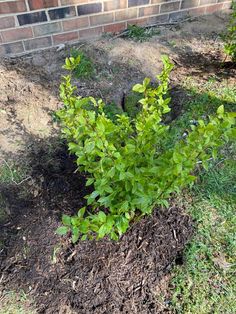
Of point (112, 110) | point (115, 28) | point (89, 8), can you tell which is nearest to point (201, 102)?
point (112, 110)

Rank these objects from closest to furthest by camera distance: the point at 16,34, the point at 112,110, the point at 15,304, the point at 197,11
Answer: the point at 15,304, the point at 112,110, the point at 16,34, the point at 197,11

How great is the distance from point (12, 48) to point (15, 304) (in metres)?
2.41

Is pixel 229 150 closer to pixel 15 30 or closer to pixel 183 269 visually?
pixel 183 269

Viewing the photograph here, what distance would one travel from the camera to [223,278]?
1.80m

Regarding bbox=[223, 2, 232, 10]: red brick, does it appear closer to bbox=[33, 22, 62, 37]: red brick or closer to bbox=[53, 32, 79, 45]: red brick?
bbox=[53, 32, 79, 45]: red brick

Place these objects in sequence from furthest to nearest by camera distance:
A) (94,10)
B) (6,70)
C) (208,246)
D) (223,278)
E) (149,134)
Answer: (94,10), (6,70), (208,246), (223,278), (149,134)

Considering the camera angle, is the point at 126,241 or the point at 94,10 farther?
the point at 94,10

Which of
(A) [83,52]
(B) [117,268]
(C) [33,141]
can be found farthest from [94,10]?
(B) [117,268]

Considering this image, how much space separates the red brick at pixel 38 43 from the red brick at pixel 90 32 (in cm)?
35

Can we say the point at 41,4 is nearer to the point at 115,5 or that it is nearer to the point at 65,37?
the point at 65,37

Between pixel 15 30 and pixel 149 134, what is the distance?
2151mm

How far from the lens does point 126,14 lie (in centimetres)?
333

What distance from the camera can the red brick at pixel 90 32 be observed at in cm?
325

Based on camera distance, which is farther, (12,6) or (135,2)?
(135,2)
